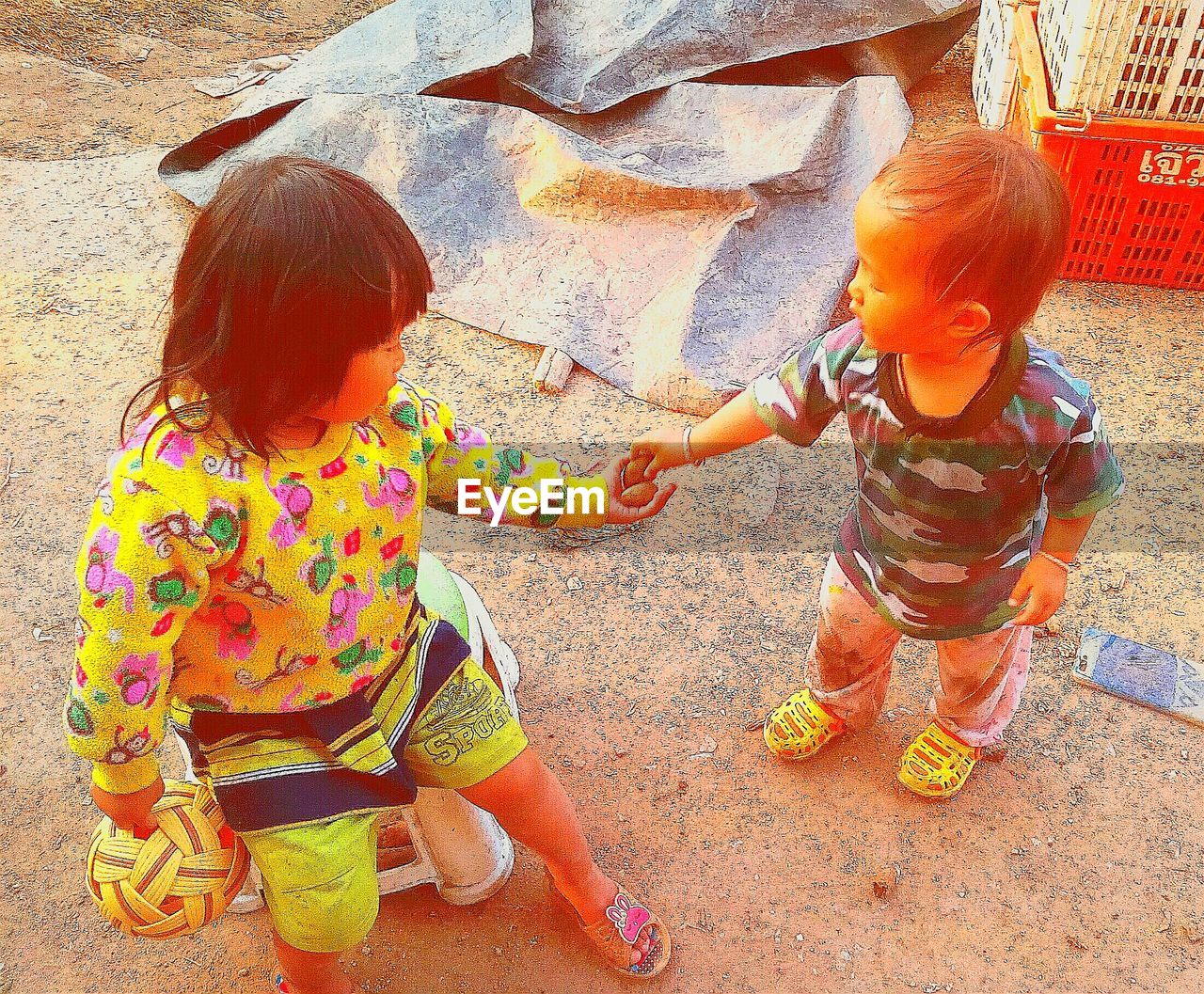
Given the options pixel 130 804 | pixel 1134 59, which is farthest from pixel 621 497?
pixel 1134 59

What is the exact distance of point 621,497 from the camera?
1.78 m

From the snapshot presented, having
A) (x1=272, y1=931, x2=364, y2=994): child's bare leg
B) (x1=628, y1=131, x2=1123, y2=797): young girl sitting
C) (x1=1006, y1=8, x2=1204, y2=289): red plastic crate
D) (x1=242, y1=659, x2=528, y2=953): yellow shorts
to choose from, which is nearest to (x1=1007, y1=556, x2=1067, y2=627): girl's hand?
(x1=628, y1=131, x2=1123, y2=797): young girl sitting

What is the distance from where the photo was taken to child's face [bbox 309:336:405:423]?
1283mm

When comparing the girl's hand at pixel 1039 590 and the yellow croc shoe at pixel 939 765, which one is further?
the yellow croc shoe at pixel 939 765

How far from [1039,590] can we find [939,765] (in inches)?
22.2

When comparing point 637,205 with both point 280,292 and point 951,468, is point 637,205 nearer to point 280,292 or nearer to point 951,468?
point 951,468

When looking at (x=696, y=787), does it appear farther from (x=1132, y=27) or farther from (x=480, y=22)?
(x=480, y=22)

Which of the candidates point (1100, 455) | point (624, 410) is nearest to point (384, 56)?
point (624, 410)

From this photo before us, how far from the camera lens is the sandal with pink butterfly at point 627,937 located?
1.81 meters

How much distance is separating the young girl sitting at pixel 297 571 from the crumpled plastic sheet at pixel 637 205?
1.49 metres

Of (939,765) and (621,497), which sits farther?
(939,765)

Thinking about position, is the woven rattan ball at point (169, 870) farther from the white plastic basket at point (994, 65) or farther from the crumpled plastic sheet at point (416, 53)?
the white plastic basket at point (994, 65)

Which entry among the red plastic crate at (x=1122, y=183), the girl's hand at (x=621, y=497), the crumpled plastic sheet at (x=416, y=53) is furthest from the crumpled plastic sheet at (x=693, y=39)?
the girl's hand at (x=621, y=497)

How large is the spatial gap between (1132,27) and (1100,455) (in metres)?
1.86
